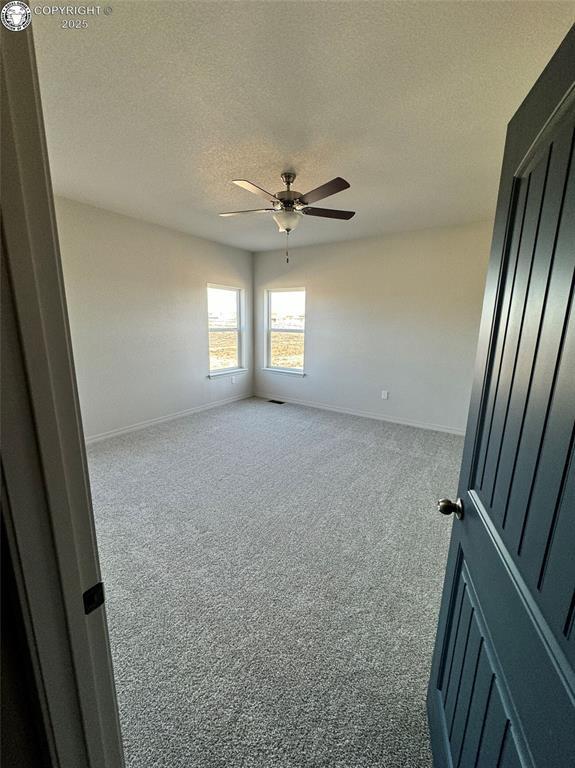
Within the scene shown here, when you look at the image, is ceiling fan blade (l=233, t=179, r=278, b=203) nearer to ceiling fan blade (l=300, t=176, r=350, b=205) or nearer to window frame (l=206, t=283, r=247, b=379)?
ceiling fan blade (l=300, t=176, r=350, b=205)

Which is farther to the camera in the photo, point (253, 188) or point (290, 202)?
point (290, 202)

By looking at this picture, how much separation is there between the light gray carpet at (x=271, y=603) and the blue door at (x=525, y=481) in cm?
41

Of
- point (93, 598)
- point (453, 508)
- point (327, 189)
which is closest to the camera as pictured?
point (93, 598)

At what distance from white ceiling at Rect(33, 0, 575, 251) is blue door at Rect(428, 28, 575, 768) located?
0.91 meters

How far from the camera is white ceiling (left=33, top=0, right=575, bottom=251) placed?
1212 mm

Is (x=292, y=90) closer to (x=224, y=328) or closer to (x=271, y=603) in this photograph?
(x=271, y=603)

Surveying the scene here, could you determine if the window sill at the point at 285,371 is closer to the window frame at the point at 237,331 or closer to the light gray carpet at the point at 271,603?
the window frame at the point at 237,331

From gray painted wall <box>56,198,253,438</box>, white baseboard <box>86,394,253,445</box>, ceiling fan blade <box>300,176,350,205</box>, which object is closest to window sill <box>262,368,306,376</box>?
white baseboard <box>86,394,253,445</box>

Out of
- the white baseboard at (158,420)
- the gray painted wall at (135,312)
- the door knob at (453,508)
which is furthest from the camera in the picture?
the white baseboard at (158,420)

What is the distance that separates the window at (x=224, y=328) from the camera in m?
4.98

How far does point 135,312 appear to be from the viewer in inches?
153

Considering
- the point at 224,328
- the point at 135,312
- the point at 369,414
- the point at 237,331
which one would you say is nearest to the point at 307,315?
the point at 237,331

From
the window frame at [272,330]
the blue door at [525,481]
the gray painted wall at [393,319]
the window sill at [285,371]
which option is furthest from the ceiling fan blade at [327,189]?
the window sill at [285,371]

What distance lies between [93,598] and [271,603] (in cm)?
125
